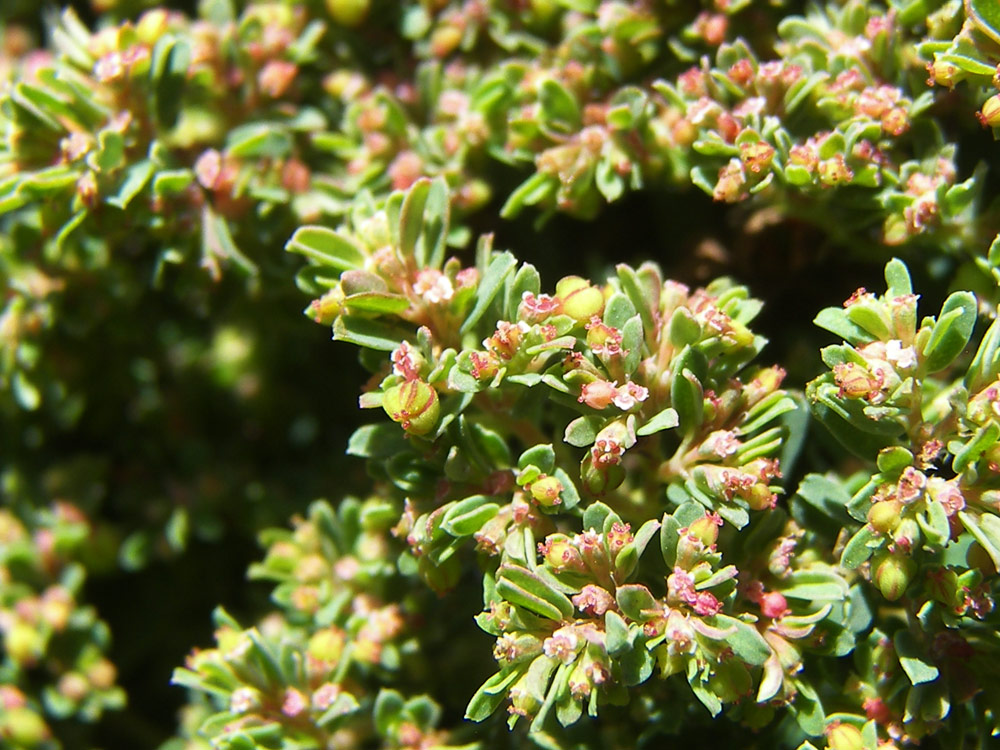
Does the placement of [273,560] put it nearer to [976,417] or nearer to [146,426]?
[146,426]

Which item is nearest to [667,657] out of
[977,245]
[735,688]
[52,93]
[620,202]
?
[735,688]

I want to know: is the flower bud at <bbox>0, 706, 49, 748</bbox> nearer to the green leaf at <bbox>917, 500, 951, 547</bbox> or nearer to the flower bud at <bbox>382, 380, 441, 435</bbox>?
the flower bud at <bbox>382, 380, 441, 435</bbox>

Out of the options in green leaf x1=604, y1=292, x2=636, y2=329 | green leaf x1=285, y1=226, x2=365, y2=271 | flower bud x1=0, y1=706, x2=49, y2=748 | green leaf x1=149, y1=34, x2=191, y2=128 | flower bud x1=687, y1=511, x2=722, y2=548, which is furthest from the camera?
flower bud x1=0, y1=706, x2=49, y2=748

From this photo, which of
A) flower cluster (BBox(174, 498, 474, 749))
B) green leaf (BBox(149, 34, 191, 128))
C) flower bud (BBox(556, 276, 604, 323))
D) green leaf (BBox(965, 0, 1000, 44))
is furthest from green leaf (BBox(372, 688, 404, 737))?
green leaf (BBox(965, 0, 1000, 44))

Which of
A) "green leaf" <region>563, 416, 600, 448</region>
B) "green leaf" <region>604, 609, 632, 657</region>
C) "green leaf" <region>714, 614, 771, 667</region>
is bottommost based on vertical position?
"green leaf" <region>714, 614, 771, 667</region>

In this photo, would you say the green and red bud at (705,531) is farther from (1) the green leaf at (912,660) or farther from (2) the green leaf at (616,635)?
(1) the green leaf at (912,660)

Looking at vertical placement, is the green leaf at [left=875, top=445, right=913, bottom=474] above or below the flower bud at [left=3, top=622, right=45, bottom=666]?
above
